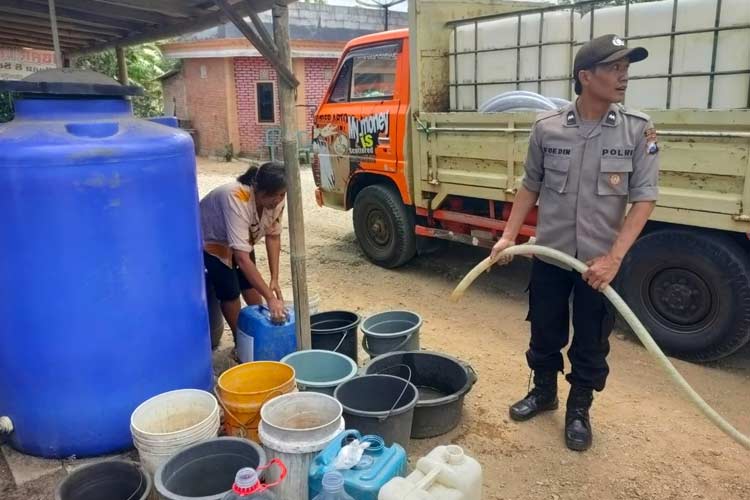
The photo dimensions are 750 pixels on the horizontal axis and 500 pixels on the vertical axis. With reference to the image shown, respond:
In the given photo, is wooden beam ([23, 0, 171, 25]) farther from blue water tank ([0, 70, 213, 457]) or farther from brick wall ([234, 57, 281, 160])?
brick wall ([234, 57, 281, 160])

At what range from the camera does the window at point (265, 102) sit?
16.9 metres

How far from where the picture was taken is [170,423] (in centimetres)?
274

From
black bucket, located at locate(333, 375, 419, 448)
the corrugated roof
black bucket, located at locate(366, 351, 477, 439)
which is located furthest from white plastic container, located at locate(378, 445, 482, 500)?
the corrugated roof

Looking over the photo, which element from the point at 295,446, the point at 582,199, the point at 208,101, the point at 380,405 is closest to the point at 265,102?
the point at 208,101

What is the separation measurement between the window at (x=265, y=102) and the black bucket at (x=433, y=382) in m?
14.5

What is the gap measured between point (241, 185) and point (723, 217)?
2.88 metres

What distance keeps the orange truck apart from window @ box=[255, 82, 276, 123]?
430 inches

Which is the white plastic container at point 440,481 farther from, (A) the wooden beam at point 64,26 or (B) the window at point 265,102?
(B) the window at point 265,102

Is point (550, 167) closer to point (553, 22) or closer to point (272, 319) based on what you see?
point (272, 319)

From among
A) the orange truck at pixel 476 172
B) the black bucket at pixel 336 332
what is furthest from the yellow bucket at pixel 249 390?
the orange truck at pixel 476 172

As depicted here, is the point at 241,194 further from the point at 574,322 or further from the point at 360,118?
the point at 360,118

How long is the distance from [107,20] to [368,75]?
251 cm

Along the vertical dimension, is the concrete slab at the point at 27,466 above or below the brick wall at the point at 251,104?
below

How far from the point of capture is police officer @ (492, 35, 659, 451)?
8.47 feet
